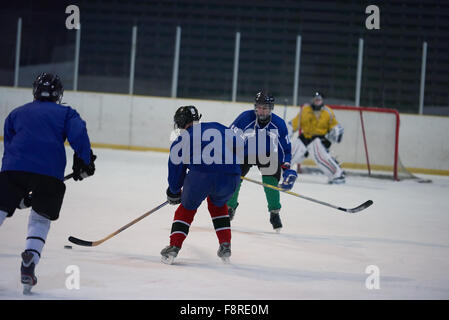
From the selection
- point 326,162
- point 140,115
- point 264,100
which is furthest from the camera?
point 140,115

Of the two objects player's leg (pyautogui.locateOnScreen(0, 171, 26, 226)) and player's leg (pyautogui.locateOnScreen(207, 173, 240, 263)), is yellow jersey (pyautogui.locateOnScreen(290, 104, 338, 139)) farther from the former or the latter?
player's leg (pyautogui.locateOnScreen(0, 171, 26, 226))

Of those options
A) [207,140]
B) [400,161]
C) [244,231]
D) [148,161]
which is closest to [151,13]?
[148,161]

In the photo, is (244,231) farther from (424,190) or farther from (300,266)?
(424,190)

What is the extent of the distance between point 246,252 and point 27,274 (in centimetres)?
162

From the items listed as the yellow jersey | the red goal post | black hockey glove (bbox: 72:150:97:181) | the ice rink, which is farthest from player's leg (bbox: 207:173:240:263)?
the red goal post

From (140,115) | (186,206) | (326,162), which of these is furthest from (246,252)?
(140,115)

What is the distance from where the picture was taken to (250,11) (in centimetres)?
1357

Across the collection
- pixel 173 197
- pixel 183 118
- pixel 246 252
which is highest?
pixel 183 118

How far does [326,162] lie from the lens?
8.87 metres

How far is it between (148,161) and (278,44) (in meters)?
4.23

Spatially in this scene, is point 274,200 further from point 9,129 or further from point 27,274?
point 27,274

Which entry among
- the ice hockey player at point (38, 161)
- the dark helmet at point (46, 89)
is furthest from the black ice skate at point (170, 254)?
the dark helmet at point (46, 89)

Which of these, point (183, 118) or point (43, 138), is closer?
point (43, 138)

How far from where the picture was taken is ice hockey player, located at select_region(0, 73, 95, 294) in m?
3.15
